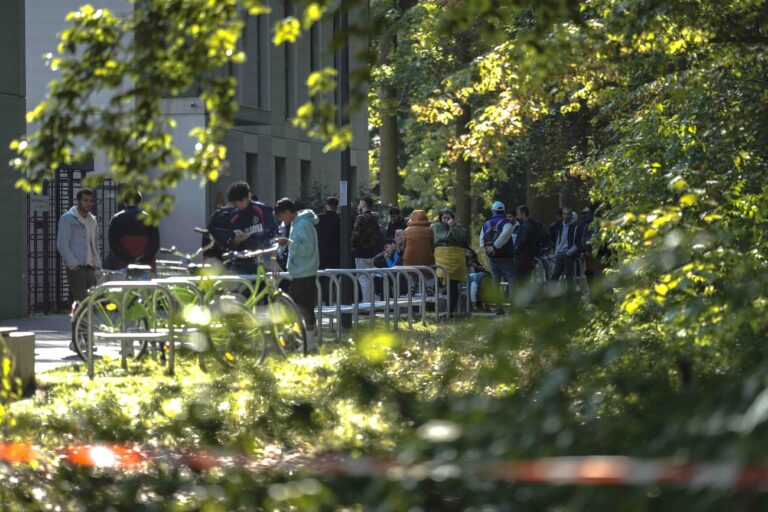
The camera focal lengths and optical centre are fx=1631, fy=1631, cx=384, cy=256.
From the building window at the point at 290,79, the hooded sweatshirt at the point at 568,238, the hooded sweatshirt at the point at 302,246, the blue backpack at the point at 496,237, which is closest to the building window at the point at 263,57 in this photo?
the building window at the point at 290,79

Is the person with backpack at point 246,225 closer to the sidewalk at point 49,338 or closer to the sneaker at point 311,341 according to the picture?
the sneaker at point 311,341

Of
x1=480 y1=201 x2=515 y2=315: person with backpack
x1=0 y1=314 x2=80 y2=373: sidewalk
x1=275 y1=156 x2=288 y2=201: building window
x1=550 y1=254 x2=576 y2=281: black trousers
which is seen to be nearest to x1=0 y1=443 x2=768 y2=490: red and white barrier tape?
x1=0 y1=314 x2=80 y2=373: sidewalk

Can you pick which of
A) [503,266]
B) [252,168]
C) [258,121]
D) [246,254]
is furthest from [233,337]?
[252,168]

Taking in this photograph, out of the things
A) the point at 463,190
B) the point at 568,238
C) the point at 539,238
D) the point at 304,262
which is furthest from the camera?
the point at 463,190

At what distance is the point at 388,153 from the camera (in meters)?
40.5

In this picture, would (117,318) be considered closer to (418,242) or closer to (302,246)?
(302,246)

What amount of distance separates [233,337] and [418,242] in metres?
17.3

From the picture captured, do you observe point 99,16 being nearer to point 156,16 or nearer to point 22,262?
point 156,16

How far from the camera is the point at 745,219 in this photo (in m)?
9.20

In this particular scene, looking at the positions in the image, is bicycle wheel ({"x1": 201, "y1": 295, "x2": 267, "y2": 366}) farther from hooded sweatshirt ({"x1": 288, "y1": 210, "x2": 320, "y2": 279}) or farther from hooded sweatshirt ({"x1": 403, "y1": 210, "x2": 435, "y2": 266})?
hooded sweatshirt ({"x1": 403, "y1": 210, "x2": 435, "y2": 266})

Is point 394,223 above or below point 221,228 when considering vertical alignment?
above

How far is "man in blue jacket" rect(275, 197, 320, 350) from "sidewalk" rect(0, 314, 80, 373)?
2.34 m

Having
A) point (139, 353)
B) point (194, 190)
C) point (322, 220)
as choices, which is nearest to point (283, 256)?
point (322, 220)

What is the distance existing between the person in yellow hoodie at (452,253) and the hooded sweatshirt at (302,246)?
19.9 feet
